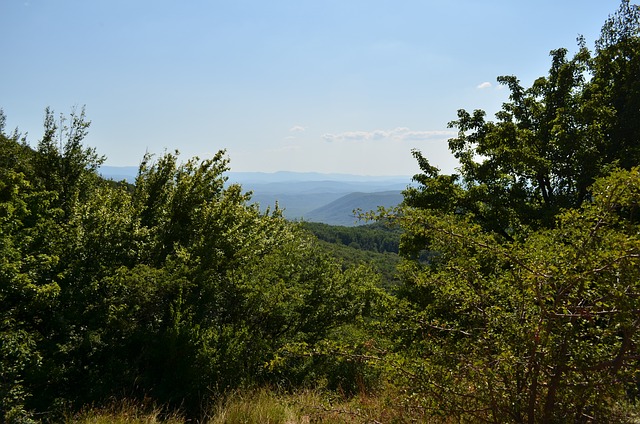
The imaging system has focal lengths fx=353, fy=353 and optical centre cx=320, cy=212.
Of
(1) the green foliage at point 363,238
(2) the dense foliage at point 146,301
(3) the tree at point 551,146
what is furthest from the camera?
(1) the green foliage at point 363,238

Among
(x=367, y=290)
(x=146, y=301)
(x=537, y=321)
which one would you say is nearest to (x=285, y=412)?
(x=537, y=321)

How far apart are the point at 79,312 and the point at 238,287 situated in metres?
3.17

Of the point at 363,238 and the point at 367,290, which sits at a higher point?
the point at 367,290

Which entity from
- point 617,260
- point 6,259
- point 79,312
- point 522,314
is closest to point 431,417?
point 522,314

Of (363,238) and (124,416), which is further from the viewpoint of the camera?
(363,238)

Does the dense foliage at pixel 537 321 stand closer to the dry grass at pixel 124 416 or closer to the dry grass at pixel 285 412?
the dry grass at pixel 285 412

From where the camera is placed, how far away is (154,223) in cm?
1049

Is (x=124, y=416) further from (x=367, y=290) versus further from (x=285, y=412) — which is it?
(x=367, y=290)

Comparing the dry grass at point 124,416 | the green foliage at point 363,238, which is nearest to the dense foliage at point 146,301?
the dry grass at point 124,416

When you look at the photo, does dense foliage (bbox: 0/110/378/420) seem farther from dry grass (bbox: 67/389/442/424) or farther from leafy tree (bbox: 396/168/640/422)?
leafy tree (bbox: 396/168/640/422)

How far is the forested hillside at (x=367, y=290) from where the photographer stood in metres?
2.82

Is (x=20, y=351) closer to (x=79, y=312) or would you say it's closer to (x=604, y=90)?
(x=79, y=312)

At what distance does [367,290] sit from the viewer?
38.2 feet

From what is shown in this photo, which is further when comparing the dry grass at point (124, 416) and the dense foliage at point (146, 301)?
the dense foliage at point (146, 301)
